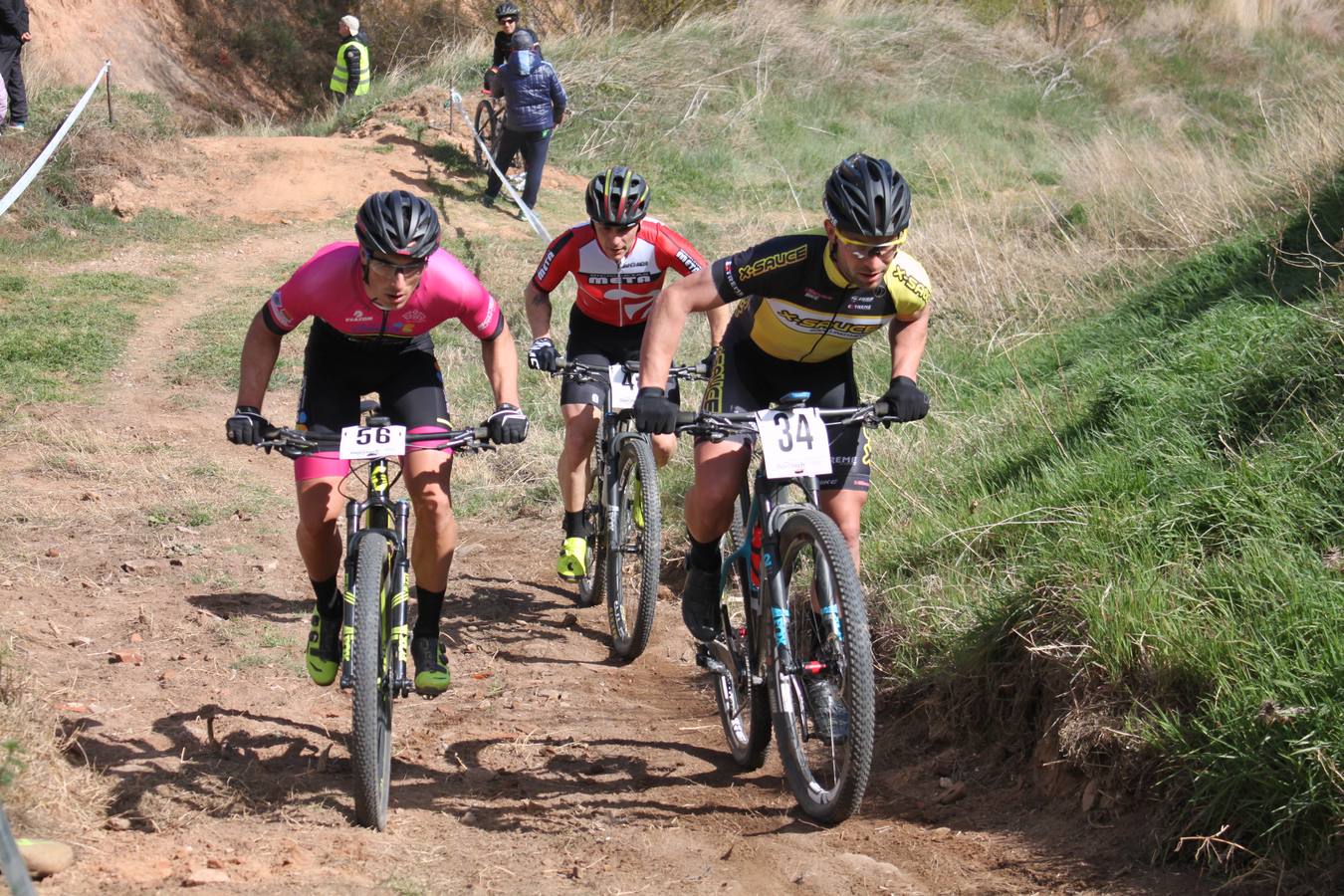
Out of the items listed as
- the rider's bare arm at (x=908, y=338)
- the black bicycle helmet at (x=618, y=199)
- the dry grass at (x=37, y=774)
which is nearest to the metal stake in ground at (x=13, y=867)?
the dry grass at (x=37, y=774)

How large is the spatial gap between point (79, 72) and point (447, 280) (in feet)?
67.2

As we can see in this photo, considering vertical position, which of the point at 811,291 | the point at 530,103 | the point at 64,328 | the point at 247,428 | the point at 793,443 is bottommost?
the point at 793,443

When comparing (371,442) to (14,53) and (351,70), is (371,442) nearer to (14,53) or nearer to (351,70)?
(14,53)

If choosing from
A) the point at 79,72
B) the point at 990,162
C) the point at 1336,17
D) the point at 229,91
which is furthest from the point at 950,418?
the point at 1336,17

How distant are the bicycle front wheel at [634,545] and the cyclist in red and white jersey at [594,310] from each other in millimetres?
233

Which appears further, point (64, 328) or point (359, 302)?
point (64, 328)

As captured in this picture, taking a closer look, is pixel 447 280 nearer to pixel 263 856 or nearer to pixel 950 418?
pixel 263 856

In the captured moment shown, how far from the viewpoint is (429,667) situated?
477 centimetres

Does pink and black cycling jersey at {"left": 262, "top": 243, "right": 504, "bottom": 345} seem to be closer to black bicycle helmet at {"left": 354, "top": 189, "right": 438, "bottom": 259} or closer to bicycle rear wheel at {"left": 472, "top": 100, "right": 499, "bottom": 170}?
black bicycle helmet at {"left": 354, "top": 189, "right": 438, "bottom": 259}

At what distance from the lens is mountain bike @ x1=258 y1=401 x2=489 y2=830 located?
407cm

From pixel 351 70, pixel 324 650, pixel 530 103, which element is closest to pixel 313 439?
pixel 324 650

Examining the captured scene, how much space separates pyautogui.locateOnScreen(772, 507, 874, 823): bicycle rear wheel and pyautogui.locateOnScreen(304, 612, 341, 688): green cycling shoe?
1.63 meters

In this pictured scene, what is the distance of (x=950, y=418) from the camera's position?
7801mm

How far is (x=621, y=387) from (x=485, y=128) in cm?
1287
